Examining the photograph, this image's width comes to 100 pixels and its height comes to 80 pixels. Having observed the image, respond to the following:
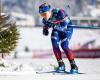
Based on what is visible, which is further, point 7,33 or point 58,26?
point 7,33

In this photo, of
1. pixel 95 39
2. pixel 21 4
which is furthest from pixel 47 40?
pixel 21 4

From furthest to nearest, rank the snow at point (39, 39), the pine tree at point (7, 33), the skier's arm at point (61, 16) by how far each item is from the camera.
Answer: the snow at point (39, 39) < the pine tree at point (7, 33) < the skier's arm at point (61, 16)

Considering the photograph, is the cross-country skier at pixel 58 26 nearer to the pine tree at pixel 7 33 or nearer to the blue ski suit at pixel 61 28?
the blue ski suit at pixel 61 28

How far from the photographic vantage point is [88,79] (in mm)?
9922

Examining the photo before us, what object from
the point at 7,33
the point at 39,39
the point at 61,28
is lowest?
the point at 39,39

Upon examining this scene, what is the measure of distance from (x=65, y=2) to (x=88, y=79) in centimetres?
199

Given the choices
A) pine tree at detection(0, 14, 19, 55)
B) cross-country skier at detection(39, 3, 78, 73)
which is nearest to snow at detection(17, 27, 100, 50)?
pine tree at detection(0, 14, 19, 55)

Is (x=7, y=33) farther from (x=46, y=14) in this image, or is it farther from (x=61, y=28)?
(x=61, y=28)

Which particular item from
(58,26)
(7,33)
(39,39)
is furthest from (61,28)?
(39,39)

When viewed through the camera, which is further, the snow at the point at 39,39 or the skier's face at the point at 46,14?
the snow at the point at 39,39

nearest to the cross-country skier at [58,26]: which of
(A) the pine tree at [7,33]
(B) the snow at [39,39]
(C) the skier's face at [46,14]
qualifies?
(C) the skier's face at [46,14]

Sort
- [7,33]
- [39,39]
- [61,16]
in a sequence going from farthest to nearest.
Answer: [39,39]
[7,33]
[61,16]

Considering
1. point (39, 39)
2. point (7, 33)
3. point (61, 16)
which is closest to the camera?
point (61, 16)

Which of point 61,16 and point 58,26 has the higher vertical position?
point 61,16
